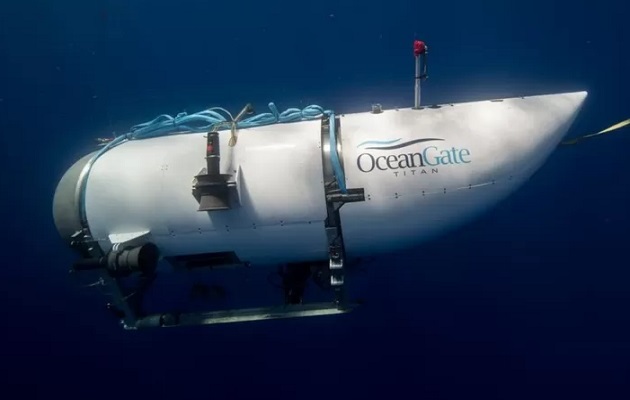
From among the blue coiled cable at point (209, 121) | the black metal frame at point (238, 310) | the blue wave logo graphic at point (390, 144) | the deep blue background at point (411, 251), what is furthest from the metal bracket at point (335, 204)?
the deep blue background at point (411, 251)

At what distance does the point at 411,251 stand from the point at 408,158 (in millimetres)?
2096

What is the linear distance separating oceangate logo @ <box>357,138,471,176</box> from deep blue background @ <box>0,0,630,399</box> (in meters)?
2.09

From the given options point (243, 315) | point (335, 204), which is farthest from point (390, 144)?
point (243, 315)

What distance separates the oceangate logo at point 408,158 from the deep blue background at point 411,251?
82.1 inches

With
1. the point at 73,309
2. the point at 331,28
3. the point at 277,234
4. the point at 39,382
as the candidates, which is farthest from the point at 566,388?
the point at 39,382

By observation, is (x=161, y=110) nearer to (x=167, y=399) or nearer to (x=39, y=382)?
(x=167, y=399)

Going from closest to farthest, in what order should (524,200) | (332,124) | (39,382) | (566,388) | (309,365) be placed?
(332,124)
(524,200)
(566,388)
(309,365)
(39,382)

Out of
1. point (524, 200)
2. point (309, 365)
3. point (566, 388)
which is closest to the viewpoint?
point (524, 200)

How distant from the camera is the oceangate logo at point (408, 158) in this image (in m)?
2.51

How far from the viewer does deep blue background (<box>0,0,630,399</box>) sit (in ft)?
14.3

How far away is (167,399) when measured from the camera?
5.96 m

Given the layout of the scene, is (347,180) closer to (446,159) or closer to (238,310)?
(446,159)

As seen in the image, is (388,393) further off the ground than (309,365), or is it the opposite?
(309,365)

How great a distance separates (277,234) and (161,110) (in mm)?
2946
